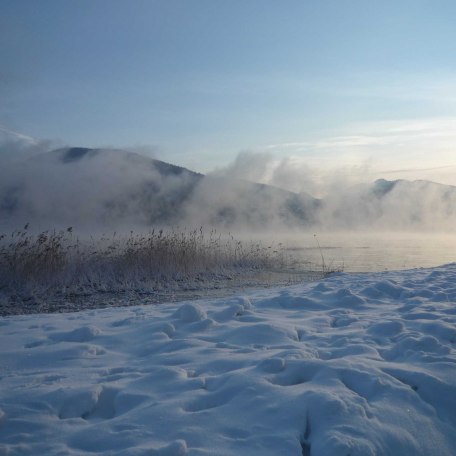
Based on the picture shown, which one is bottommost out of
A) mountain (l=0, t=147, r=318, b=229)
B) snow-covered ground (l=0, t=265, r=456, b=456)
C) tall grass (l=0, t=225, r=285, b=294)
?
tall grass (l=0, t=225, r=285, b=294)

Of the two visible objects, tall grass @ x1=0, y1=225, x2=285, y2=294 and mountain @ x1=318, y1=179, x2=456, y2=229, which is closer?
tall grass @ x1=0, y1=225, x2=285, y2=294

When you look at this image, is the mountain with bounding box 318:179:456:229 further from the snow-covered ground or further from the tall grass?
the snow-covered ground

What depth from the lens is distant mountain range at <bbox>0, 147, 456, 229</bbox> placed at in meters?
59.8

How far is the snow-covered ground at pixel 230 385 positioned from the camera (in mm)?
2441

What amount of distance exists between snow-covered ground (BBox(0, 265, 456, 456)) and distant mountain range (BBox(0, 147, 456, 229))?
50.4 m

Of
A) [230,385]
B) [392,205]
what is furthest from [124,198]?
[230,385]

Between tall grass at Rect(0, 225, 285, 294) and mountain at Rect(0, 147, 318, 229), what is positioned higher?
mountain at Rect(0, 147, 318, 229)

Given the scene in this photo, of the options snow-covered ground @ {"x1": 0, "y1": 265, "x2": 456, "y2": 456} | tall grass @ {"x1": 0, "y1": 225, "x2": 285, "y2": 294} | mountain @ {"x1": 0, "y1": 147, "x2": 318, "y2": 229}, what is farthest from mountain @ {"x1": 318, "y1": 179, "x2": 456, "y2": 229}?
snow-covered ground @ {"x1": 0, "y1": 265, "x2": 456, "y2": 456}

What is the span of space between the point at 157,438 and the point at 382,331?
113 inches

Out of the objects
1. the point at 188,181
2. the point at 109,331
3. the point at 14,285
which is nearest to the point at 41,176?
the point at 188,181

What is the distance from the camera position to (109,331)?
4.72 m

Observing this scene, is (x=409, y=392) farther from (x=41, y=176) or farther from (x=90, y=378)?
(x=41, y=176)

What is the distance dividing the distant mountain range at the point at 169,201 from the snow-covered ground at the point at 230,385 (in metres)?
50.4

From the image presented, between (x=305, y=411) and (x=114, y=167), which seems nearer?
(x=305, y=411)
